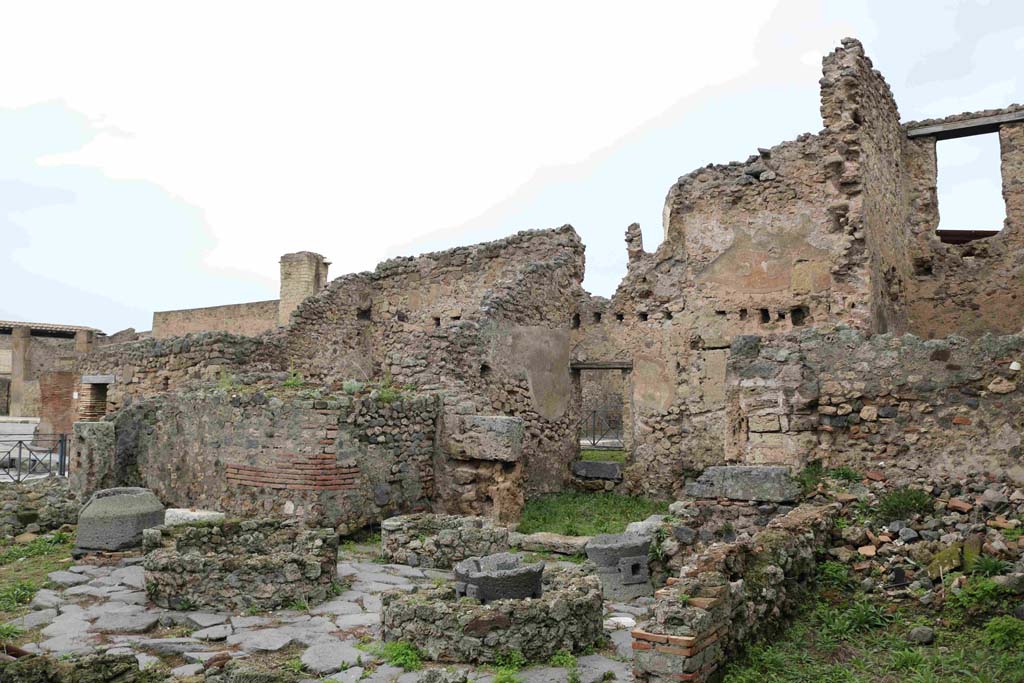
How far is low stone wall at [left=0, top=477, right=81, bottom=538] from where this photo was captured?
926 cm

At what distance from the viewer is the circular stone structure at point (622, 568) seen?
21.4ft

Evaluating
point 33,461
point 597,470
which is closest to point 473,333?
point 597,470

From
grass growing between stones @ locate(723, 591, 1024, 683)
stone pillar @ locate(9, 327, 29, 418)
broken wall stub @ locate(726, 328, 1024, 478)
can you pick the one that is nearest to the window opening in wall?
broken wall stub @ locate(726, 328, 1024, 478)

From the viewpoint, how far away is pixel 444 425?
9.77 meters

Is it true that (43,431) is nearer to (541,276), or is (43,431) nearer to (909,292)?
(541,276)

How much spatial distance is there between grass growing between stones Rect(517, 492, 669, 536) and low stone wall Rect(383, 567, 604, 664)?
3.74 metres

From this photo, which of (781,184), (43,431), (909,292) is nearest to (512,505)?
(781,184)

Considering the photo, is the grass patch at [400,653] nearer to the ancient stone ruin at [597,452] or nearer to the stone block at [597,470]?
the ancient stone ruin at [597,452]

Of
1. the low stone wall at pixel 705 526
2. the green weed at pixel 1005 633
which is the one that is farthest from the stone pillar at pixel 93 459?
the green weed at pixel 1005 633

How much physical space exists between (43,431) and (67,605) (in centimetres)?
1475

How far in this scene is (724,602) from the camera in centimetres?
437

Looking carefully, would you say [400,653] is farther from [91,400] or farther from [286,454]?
[91,400]

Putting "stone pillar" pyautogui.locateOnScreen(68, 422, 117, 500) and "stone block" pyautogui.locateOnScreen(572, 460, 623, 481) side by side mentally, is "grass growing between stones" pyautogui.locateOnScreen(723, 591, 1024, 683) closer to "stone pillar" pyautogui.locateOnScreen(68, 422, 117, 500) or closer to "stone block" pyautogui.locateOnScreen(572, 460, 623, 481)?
"stone block" pyautogui.locateOnScreen(572, 460, 623, 481)

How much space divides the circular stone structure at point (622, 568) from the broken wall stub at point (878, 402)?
1.63 m
